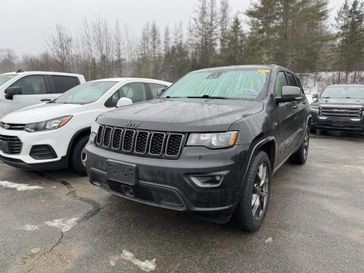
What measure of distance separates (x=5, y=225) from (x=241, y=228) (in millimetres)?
2463

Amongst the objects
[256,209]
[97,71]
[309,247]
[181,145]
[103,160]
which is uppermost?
[97,71]

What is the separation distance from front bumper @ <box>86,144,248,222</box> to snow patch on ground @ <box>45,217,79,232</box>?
103 cm

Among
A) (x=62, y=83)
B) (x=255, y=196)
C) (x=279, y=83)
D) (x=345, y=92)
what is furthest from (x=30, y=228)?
(x=345, y=92)

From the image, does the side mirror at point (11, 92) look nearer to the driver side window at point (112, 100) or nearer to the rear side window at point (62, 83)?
the rear side window at point (62, 83)

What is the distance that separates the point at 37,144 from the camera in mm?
3852

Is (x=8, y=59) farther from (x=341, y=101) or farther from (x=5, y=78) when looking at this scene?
(x=341, y=101)

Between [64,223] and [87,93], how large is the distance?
2.69 m

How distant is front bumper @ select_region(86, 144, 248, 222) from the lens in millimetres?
2217

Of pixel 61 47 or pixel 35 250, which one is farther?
pixel 61 47

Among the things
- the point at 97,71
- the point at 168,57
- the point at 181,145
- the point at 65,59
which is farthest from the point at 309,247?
the point at 168,57

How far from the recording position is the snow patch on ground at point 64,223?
2.88 m

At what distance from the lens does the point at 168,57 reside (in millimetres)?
37500

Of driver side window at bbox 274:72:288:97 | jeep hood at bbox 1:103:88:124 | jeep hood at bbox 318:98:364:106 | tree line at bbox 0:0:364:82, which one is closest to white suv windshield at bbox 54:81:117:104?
jeep hood at bbox 1:103:88:124

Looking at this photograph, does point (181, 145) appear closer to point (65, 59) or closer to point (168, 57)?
point (65, 59)
